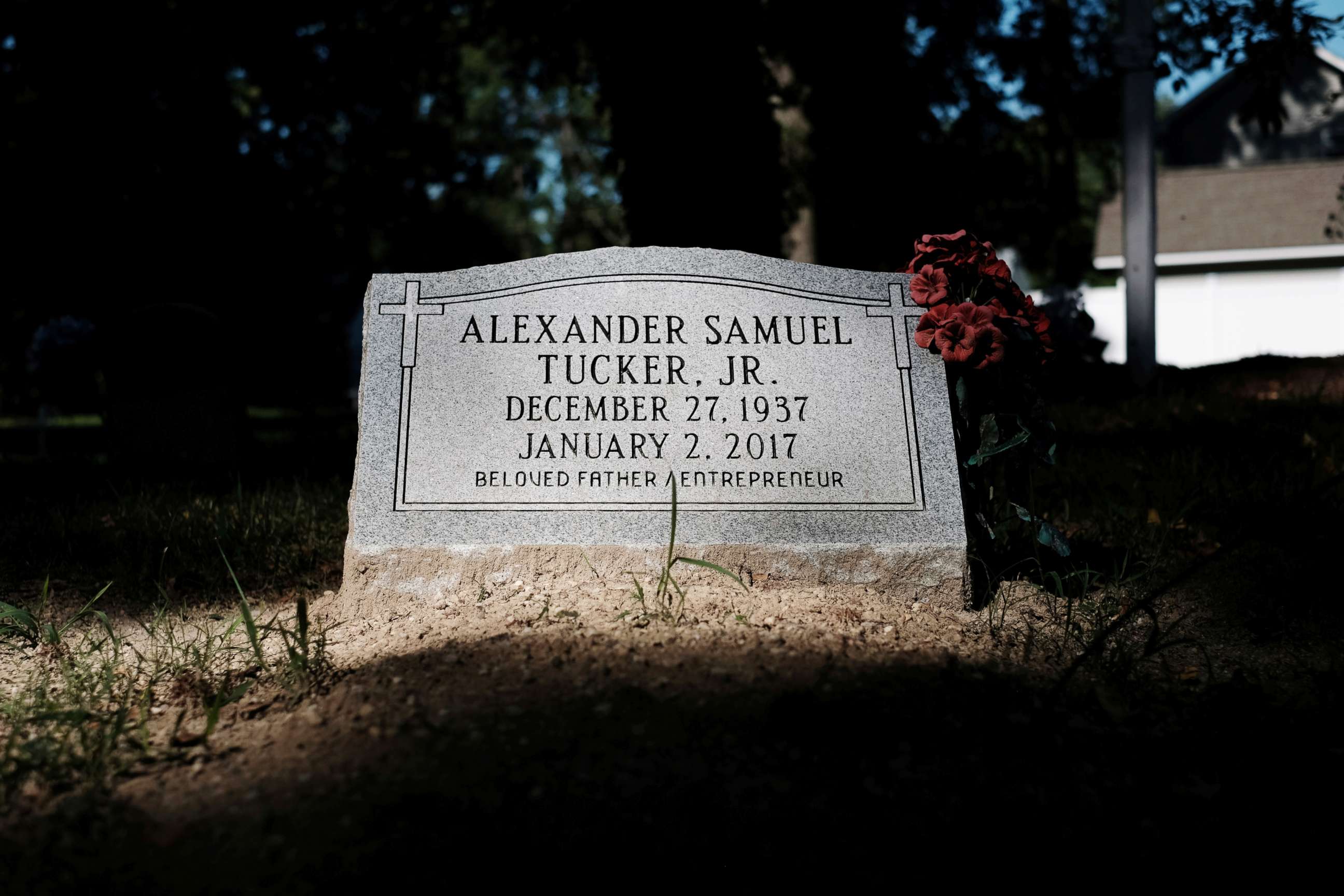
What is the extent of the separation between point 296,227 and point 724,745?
12.7 meters

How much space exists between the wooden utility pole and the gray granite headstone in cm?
515

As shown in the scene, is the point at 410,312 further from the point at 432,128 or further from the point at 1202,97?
the point at 1202,97

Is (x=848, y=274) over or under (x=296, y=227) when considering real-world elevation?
under

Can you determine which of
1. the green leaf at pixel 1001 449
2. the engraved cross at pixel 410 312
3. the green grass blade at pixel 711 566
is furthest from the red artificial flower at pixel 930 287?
the engraved cross at pixel 410 312

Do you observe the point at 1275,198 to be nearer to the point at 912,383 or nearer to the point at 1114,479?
the point at 1114,479

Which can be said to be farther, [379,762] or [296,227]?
[296,227]

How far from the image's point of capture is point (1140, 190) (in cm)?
812

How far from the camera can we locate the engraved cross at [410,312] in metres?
3.64

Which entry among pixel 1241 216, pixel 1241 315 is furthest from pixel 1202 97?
pixel 1241 315

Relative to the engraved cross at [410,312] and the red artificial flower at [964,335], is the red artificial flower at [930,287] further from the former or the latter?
the engraved cross at [410,312]

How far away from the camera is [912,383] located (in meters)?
3.65

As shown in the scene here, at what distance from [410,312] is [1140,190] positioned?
6.63 meters

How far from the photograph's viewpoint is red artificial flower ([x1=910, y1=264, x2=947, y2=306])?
11.9ft

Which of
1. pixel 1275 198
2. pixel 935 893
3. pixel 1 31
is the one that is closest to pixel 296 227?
pixel 1 31
